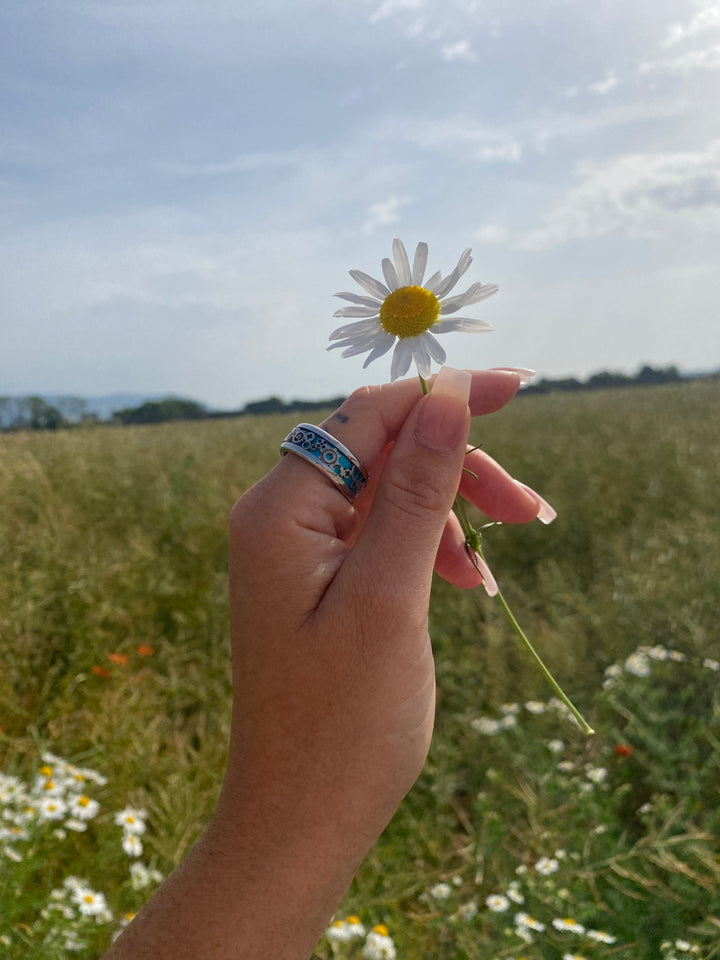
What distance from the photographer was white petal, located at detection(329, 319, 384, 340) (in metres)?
1.05

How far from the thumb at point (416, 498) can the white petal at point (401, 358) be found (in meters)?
0.08

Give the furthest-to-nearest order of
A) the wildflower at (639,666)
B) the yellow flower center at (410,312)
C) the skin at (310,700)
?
the wildflower at (639,666), the yellow flower center at (410,312), the skin at (310,700)

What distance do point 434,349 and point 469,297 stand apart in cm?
9

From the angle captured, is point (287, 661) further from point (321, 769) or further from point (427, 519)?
point (427, 519)

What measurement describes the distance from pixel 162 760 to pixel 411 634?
1.78 m

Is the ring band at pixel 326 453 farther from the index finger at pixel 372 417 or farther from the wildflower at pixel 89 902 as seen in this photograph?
the wildflower at pixel 89 902

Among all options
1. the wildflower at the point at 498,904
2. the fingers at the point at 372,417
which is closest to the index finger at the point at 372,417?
the fingers at the point at 372,417

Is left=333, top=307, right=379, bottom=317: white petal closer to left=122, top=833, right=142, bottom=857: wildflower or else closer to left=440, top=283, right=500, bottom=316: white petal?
left=440, top=283, right=500, bottom=316: white petal

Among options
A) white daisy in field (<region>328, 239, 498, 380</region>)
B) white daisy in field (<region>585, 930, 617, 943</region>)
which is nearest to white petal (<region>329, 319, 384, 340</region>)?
white daisy in field (<region>328, 239, 498, 380</region>)

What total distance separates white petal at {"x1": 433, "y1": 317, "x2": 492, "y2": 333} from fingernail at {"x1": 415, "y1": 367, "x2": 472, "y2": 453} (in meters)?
0.09

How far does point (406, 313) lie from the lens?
1.05m

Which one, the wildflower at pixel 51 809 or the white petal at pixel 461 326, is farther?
the wildflower at pixel 51 809

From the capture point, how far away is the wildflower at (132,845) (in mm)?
2025

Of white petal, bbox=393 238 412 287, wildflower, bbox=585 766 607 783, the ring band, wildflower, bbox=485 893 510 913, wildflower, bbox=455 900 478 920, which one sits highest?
white petal, bbox=393 238 412 287
